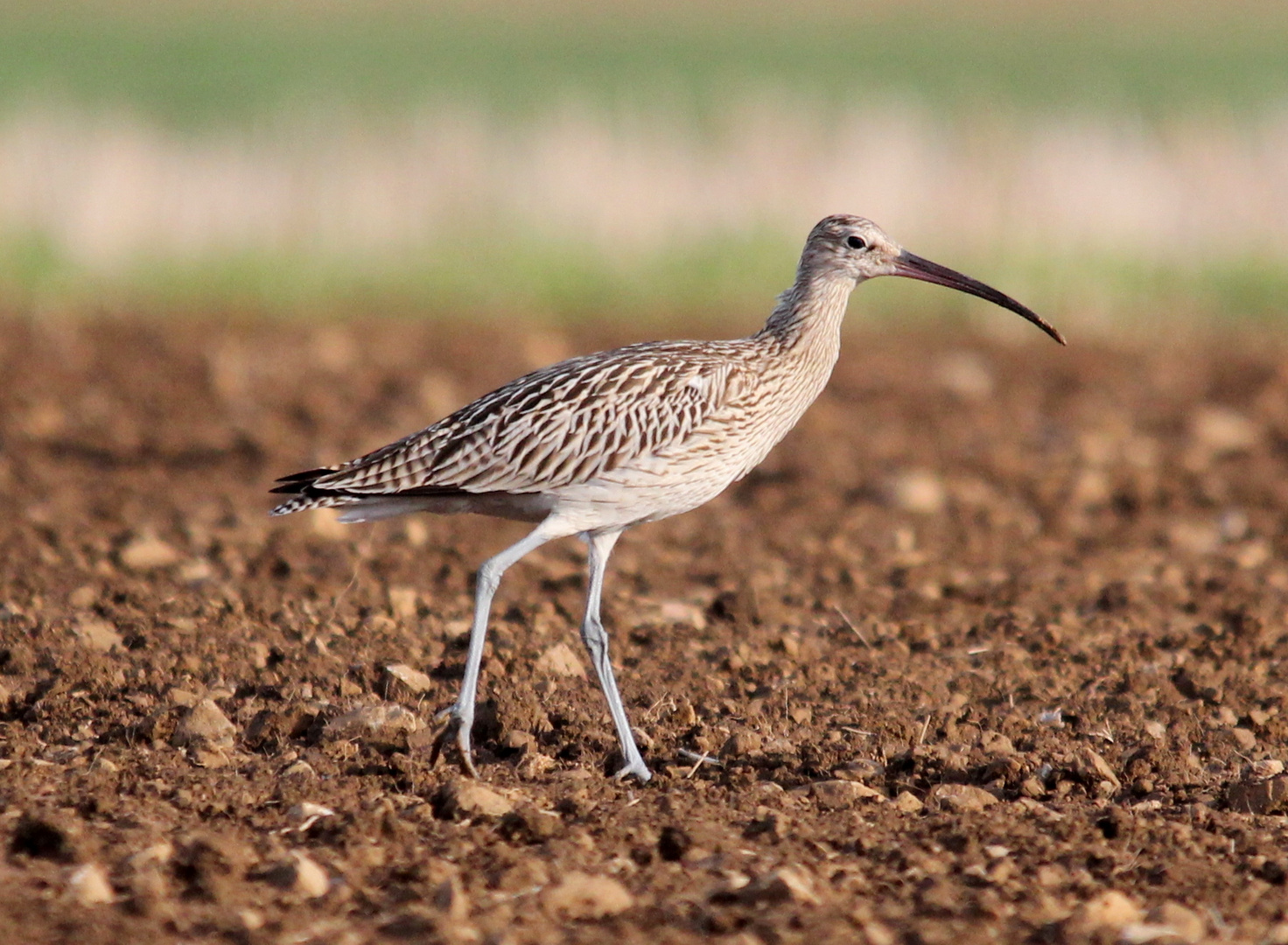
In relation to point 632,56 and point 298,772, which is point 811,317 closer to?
point 298,772

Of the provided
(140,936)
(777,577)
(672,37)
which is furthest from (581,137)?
(672,37)

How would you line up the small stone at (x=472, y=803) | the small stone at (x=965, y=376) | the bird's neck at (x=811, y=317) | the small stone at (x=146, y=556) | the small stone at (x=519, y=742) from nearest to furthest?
1. the small stone at (x=472, y=803)
2. the small stone at (x=519, y=742)
3. the bird's neck at (x=811, y=317)
4. the small stone at (x=146, y=556)
5. the small stone at (x=965, y=376)

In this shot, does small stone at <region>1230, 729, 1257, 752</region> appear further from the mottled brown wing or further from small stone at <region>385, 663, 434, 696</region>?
small stone at <region>385, 663, 434, 696</region>

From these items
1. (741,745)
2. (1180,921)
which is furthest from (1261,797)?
(741,745)

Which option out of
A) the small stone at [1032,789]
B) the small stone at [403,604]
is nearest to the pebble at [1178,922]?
the small stone at [1032,789]

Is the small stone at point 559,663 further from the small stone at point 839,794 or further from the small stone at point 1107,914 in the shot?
the small stone at point 1107,914

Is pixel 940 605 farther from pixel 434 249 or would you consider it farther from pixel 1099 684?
pixel 434 249

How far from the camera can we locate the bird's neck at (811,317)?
6.98m

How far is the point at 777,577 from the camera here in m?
8.98

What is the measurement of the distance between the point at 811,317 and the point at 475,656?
6.00 feet

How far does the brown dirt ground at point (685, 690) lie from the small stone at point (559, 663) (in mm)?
22

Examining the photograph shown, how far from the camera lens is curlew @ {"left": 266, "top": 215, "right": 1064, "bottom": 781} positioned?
6508 mm

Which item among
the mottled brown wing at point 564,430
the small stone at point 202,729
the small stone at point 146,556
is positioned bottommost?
the small stone at point 202,729

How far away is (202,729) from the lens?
6133mm
